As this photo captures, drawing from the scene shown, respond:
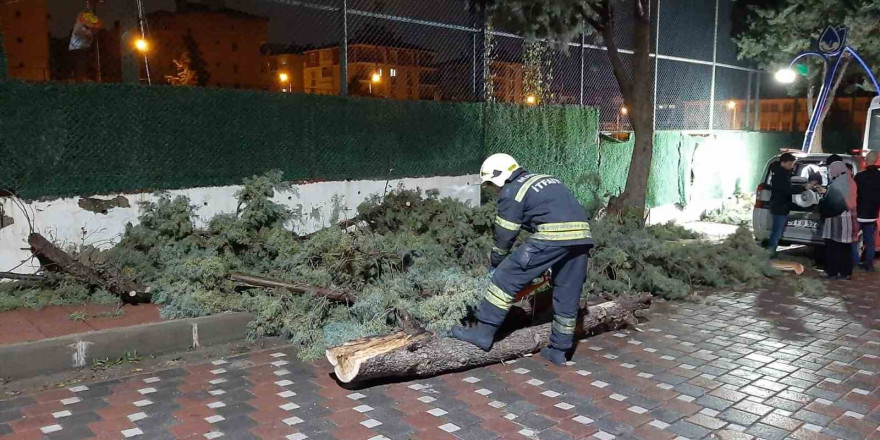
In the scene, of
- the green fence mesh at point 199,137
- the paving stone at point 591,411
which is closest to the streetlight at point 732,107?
the green fence mesh at point 199,137

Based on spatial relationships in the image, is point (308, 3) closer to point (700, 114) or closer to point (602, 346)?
point (602, 346)

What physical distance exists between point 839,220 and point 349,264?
6814 mm

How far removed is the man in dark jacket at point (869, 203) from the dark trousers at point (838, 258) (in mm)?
810

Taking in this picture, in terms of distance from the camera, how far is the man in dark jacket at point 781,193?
10.0 meters

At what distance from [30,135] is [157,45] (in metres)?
2.17

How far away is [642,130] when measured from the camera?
38.6 feet

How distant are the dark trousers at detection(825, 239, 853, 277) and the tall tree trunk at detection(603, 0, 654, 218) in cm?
284

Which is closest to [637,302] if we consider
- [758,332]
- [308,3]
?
[758,332]

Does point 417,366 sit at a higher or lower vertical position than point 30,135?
lower

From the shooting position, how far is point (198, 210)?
8133mm

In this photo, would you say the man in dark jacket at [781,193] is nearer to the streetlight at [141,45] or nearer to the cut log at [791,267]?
the cut log at [791,267]

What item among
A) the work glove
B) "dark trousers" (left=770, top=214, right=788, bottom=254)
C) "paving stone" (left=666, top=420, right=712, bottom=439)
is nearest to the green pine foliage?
the work glove

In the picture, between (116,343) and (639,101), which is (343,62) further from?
(116,343)

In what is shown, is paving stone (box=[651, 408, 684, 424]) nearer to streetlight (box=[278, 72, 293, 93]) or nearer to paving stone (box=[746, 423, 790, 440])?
paving stone (box=[746, 423, 790, 440])
